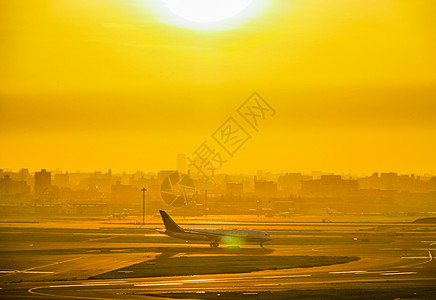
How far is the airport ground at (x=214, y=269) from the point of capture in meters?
73.2

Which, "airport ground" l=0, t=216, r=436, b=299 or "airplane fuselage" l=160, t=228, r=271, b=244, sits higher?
"airplane fuselage" l=160, t=228, r=271, b=244

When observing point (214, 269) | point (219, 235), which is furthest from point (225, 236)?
point (214, 269)

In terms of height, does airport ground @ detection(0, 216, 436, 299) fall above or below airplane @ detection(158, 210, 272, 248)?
below

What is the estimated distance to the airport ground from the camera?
73188mm

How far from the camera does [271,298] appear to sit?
69.0m

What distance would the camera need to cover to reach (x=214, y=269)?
305 ft

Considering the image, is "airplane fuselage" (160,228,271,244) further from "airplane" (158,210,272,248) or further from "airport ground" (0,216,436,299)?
"airport ground" (0,216,436,299)

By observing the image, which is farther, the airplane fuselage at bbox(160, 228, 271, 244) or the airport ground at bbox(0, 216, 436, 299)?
the airplane fuselage at bbox(160, 228, 271, 244)

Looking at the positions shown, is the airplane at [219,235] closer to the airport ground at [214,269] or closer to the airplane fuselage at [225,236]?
the airplane fuselage at [225,236]

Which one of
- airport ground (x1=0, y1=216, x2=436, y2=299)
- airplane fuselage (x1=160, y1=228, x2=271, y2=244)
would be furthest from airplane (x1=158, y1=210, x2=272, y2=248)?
airport ground (x1=0, y1=216, x2=436, y2=299)

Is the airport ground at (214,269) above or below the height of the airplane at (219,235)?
below

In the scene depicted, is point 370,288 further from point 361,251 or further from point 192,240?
point 192,240

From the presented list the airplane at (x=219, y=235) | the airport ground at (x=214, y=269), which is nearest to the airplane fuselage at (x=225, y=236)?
the airplane at (x=219, y=235)

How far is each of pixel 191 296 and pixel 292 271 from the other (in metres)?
24.0
